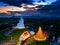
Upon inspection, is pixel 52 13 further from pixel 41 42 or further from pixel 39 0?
pixel 41 42

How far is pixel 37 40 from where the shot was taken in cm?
206

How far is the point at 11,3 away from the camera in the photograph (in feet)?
6.99

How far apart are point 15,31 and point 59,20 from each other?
529mm

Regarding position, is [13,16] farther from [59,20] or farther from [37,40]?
[59,20]

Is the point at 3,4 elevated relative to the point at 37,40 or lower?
elevated

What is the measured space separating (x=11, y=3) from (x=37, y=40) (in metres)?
0.53

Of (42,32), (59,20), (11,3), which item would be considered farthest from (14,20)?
(59,20)

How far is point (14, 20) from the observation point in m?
2.12

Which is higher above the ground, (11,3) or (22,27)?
(11,3)

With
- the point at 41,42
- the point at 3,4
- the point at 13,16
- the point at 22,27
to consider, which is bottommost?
the point at 41,42

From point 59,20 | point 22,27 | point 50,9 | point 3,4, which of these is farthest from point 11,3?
point 59,20

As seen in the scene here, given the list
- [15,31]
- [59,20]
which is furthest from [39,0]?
[15,31]

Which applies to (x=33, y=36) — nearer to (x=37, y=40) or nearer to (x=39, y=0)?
(x=37, y=40)

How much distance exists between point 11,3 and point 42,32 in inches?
19.7
